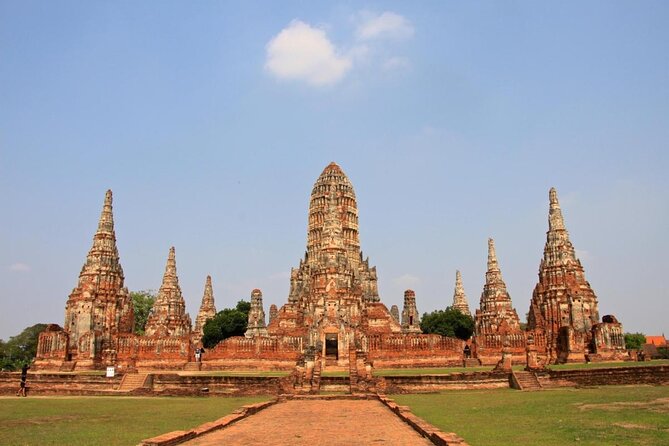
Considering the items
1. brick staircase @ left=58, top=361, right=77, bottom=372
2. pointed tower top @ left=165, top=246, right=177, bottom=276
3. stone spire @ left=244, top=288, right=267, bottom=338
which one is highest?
pointed tower top @ left=165, top=246, right=177, bottom=276

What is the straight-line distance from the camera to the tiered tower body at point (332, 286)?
42.3m

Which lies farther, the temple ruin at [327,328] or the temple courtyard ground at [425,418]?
the temple ruin at [327,328]

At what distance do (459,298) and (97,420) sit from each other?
70411 millimetres

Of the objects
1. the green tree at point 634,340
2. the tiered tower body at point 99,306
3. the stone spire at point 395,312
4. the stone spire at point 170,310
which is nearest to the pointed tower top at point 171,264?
the stone spire at point 170,310

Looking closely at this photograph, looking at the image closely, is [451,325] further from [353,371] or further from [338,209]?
[353,371]

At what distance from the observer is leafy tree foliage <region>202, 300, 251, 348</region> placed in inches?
2849

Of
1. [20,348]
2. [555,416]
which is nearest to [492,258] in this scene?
[555,416]

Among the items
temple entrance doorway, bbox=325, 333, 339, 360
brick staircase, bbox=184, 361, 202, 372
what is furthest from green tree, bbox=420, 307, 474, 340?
brick staircase, bbox=184, 361, 202, 372

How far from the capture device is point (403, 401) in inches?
951

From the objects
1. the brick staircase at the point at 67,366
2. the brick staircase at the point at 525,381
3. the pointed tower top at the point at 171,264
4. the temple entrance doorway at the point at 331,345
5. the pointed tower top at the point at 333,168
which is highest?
the pointed tower top at the point at 333,168

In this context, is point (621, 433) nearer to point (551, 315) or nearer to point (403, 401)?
point (403, 401)

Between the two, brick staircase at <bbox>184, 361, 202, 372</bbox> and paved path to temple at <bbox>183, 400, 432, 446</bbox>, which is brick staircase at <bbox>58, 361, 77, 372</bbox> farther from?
paved path to temple at <bbox>183, 400, 432, 446</bbox>

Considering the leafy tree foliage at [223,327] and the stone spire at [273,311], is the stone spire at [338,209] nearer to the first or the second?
the stone spire at [273,311]

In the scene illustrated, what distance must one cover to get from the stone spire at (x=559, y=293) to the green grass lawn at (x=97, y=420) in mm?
32312
